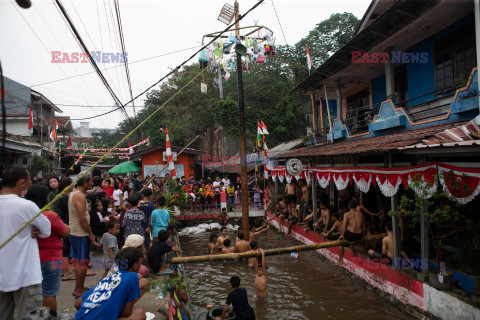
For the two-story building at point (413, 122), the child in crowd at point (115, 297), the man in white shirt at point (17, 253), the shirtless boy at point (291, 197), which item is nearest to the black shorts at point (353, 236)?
the two-story building at point (413, 122)

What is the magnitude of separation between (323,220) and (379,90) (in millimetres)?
7022

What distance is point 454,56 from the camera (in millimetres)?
9500

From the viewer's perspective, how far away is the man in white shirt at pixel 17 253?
11.0ft

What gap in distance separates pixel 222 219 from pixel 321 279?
26.6 ft

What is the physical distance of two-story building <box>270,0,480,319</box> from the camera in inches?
251

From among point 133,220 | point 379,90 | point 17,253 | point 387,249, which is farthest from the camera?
point 379,90

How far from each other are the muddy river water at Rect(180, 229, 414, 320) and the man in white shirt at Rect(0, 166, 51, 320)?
5215mm

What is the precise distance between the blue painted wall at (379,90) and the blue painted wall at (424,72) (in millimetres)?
2334

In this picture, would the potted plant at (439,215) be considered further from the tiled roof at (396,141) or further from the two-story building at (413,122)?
the tiled roof at (396,141)

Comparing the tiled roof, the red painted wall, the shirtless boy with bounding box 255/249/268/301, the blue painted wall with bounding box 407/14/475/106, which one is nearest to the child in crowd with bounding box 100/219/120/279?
the shirtless boy with bounding box 255/249/268/301

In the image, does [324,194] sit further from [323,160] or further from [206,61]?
[206,61]

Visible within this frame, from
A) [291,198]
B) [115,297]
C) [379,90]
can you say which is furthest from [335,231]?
[115,297]

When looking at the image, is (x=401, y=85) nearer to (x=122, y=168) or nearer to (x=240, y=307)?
(x=240, y=307)

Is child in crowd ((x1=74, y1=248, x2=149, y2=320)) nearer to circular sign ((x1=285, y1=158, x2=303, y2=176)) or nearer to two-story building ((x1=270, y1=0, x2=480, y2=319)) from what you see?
two-story building ((x1=270, y1=0, x2=480, y2=319))
